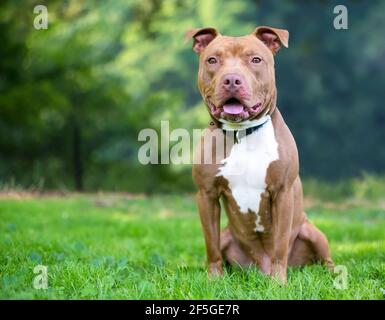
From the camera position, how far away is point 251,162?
3713 millimetres

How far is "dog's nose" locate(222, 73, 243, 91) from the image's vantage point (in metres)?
3.40

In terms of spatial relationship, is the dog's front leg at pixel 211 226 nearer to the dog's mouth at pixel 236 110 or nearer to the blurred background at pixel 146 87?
the dog's mouth at pixel 236 110

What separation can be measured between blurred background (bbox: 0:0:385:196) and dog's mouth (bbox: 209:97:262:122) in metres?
7.43

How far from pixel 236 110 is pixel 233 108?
Result: 0.07 ft

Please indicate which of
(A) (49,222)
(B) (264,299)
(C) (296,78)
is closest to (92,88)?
(A) (49,222)

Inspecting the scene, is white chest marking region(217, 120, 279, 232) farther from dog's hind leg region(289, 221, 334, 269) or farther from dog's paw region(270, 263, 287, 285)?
dog's hind leg region(289, 221, 334, 269)

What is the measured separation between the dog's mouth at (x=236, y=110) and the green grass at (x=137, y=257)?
0.96 meters

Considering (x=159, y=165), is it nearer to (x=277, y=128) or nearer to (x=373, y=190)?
(x=373, y=190)

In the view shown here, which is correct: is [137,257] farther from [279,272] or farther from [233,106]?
[233,106]

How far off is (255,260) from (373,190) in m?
8.44

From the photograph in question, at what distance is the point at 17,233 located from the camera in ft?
17.7

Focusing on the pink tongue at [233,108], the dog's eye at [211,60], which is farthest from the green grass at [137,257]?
the dog's eye at [211,60]

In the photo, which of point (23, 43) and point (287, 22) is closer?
point (23, 43)

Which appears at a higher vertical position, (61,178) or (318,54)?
(318,54)
